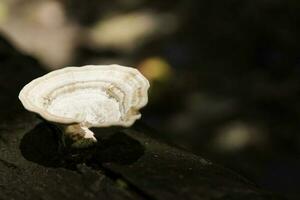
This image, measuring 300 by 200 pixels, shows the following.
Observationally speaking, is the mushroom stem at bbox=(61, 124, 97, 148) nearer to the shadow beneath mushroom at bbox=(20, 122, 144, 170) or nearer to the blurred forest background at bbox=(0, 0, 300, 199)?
the shadow beneath mushroom at bbox=(20, 122, 144, 170)

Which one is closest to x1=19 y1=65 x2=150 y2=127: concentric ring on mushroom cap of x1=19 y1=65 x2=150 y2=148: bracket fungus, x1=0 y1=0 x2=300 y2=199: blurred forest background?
x1=19 y1=65 x2=150 y2=148: bracket fungus

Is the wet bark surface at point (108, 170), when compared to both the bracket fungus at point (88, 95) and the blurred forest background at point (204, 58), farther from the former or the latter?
the blurred forest background at point (204, 58)

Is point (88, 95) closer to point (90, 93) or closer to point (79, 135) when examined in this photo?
point (90, 93)

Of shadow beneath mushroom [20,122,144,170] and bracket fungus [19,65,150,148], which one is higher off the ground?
bracket fungus [19,65,150,148]

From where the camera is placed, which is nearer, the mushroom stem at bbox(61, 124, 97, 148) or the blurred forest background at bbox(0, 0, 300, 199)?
the mushroom stem at bbox(61, 124, 97, 148)

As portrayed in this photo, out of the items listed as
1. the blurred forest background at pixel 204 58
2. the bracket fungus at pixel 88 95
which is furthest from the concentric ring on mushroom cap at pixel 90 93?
the blurred forest background at pixel 204 58
